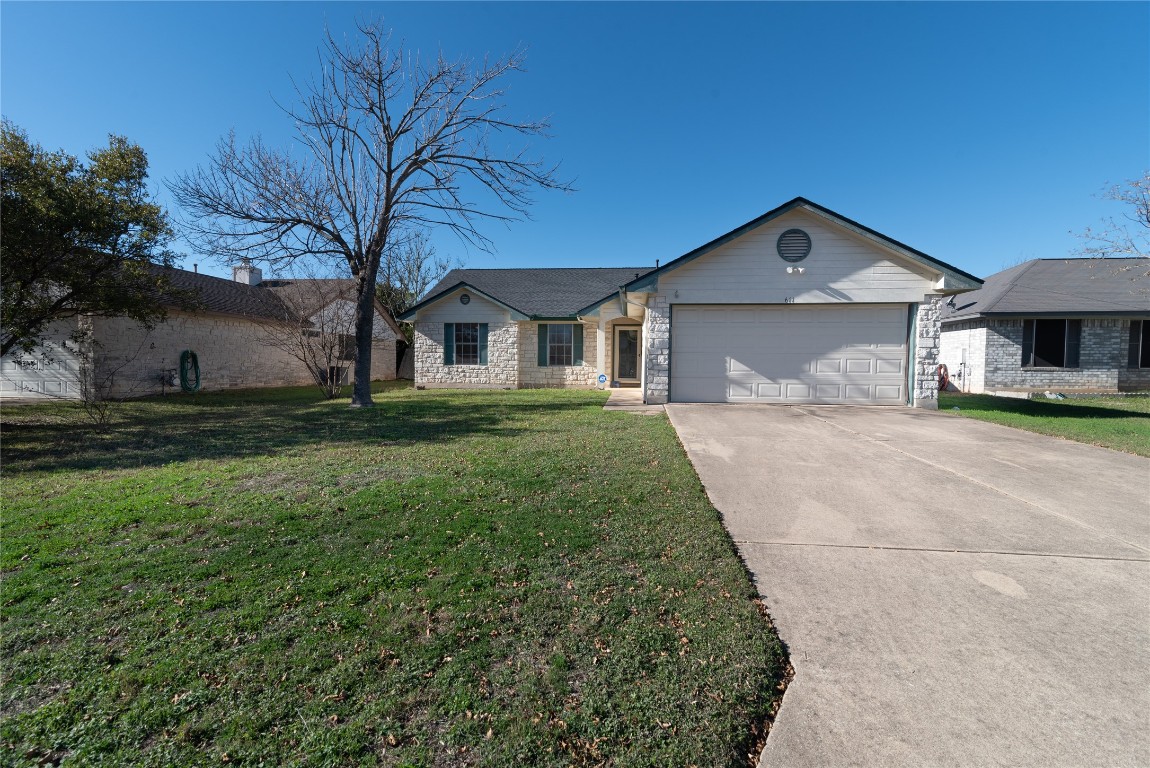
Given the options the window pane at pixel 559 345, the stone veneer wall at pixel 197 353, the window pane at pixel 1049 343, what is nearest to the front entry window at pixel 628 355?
the window pane at pixel 559 345

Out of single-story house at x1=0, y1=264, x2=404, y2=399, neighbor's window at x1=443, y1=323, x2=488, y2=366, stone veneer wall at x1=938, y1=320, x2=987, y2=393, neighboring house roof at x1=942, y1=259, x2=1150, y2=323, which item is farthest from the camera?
neighbor's window at x1=443, y1=323, x2=488, y2=366

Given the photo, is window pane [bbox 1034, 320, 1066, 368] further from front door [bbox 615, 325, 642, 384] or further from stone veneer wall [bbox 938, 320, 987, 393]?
front door [bbox 615, 325, 642, 384]

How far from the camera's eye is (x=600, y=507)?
4.45m

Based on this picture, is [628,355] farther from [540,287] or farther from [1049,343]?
[1049,343]

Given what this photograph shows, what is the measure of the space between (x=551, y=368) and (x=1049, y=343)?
17127 millimetres

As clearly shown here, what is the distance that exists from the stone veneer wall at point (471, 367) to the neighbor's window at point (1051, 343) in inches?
697

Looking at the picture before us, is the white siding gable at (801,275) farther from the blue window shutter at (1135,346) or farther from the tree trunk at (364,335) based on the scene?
the blue window shutter at (1135,346)

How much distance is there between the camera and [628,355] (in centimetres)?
1848

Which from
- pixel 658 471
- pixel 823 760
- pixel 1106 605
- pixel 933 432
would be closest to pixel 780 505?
pixel 658 471

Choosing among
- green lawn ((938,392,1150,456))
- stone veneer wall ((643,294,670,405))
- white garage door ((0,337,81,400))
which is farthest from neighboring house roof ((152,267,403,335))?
green lawn ((938,392,1150,456))

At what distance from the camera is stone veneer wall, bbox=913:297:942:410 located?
1115cm

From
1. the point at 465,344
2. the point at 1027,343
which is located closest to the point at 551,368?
the point at 465,344

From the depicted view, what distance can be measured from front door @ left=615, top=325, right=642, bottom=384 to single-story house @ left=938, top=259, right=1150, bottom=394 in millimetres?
11512

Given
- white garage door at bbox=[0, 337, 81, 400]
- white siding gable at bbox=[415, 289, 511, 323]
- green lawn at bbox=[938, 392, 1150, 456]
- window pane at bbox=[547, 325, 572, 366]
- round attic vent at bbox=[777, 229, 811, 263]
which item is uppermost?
round attic vent at bbox=[777, 229, 811, 263]
